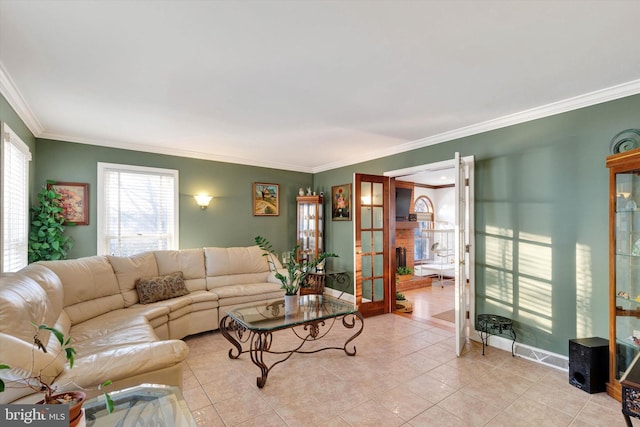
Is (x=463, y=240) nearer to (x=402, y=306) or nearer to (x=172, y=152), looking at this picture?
(x=402, y=306)

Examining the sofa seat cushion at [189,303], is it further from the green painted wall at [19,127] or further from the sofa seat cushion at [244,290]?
the green painted wall at [19,127]

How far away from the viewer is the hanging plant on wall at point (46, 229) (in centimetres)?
353

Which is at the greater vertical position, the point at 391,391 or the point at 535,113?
the point at 535,113

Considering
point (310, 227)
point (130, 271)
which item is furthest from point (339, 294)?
point (130, 271)

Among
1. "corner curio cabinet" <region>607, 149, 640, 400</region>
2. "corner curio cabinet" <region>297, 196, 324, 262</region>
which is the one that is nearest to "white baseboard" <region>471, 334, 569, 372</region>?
"corner curio cabinet" <region>607, 149, 640, 400</region>

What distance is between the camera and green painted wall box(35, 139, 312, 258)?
3.95m

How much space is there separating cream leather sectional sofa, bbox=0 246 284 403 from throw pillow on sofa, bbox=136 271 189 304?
78mm

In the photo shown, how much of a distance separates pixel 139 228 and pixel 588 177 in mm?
5552

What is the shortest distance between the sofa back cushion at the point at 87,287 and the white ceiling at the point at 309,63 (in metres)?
1.63

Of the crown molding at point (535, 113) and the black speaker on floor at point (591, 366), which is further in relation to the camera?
the crown molding at point (535, 113)

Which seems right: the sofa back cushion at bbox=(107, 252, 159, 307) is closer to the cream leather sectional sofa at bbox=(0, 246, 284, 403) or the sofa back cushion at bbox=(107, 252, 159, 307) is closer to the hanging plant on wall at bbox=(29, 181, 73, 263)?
the cream leather sectional sofa at bbox=(0, 246, 284, 403)

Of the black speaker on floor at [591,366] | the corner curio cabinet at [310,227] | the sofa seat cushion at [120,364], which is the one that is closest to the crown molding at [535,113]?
the corner curio cabinet at [310,227]

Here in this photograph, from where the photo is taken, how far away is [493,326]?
325 cm

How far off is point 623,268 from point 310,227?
4.36 metres
